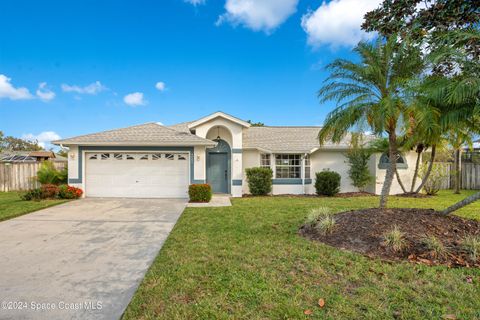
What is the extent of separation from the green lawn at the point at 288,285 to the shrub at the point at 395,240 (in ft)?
1.59

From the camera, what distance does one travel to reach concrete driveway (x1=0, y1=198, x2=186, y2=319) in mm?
3021

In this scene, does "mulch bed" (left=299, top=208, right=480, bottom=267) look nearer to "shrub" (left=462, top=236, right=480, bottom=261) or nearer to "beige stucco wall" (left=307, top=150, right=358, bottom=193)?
"shrub" (left=462, top=236, right=480, bottom=261)

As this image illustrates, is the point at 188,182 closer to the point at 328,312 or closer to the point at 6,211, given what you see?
the point at 6,211

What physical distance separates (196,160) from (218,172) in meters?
2.06

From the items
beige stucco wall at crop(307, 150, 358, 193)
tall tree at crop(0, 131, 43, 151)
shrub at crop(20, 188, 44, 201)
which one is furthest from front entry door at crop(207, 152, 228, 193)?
tall tree at crop(0, 131, 43, 151)

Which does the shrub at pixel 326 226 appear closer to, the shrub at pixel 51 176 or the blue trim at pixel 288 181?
the blue trim at pixel 288 181

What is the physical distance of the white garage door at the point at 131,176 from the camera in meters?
12.4

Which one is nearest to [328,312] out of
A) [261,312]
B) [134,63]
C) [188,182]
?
[261,312]

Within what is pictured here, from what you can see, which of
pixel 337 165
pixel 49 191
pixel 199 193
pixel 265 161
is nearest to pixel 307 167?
pixel 337 165

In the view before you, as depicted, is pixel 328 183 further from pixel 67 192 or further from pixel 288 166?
pixel 67 192

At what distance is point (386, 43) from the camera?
6.23 metres

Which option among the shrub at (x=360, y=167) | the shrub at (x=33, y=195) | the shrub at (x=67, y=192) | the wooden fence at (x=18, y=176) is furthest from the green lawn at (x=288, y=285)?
the wooden fence at (x=18, y=176)

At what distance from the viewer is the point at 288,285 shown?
3.41 metres

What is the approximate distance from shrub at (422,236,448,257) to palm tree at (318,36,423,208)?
6.59 ft
